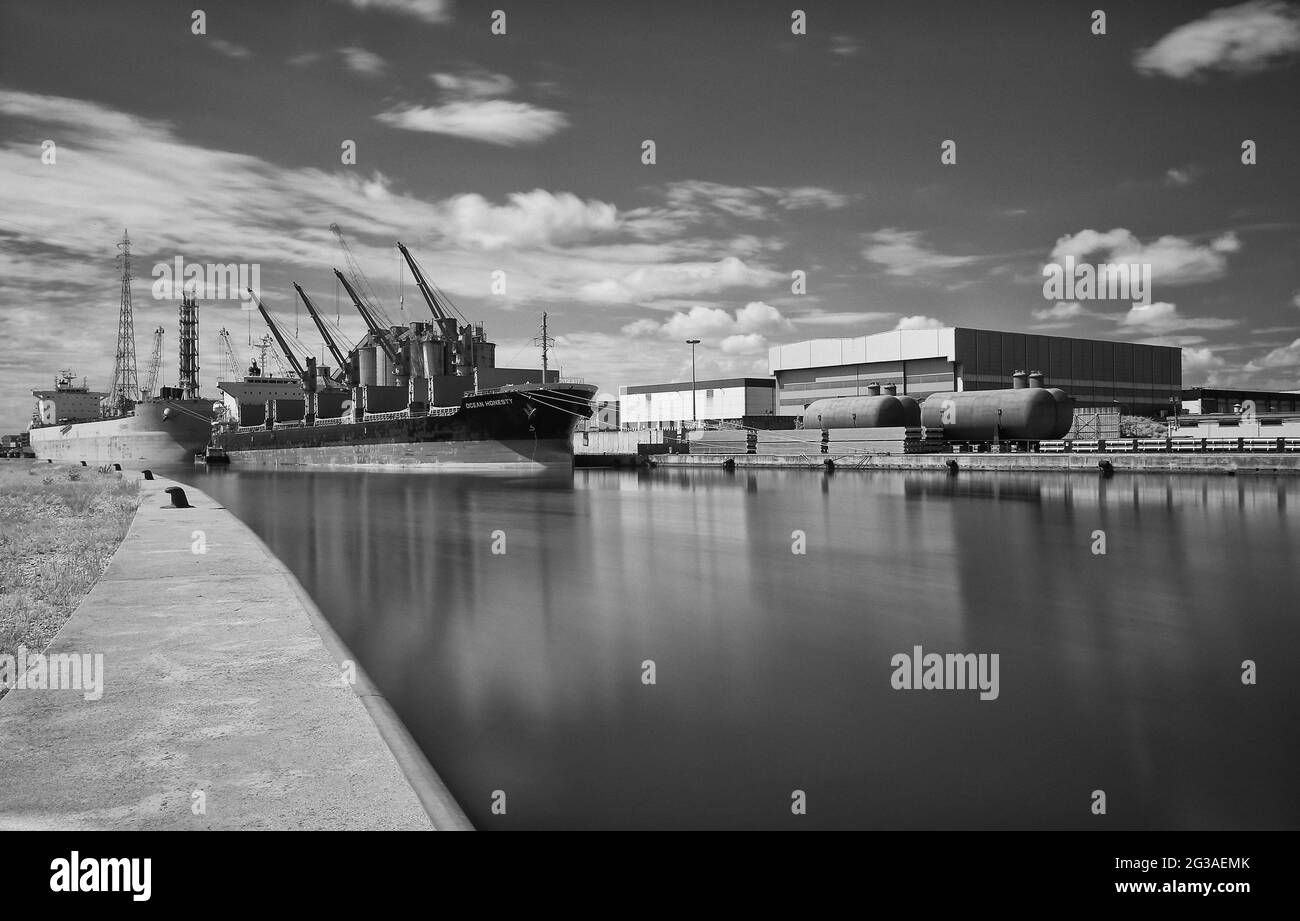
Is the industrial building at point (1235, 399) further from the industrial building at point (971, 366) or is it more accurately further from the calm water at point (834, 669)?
the calm water at point (834, 669)

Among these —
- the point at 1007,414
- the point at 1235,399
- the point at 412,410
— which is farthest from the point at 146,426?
the point at 1235,399

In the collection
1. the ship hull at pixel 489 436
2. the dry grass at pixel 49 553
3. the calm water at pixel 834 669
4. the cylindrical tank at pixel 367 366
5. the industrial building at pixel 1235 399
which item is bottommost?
the calm water at pixel 834 669

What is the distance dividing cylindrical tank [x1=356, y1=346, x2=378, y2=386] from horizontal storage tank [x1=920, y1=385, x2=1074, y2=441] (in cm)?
5940

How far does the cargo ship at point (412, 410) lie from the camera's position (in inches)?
2456

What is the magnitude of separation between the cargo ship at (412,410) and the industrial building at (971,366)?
3051cm

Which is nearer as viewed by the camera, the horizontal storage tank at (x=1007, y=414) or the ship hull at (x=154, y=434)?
the horizontal storage tank at (x=1007, y=414)

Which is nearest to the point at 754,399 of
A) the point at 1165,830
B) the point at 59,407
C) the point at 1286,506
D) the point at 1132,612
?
the point at 1286,506

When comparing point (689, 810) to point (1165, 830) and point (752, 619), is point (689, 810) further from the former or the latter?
point (752, 619)

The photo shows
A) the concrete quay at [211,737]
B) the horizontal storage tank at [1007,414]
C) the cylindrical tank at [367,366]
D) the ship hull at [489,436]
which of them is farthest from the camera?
the cylindrical tank at [367,366]

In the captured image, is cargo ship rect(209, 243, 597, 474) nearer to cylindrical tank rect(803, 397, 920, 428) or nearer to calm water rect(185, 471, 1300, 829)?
cylindrical tank rect(803, 397, 920, 428)

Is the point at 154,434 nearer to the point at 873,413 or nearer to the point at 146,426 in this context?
the point at 146,426

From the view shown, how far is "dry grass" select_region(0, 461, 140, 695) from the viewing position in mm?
9547

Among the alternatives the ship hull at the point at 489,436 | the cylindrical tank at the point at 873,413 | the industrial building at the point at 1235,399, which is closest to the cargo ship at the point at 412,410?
the ship hull at the point at 489,436

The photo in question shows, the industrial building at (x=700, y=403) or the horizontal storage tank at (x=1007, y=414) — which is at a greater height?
the industrial building at (x=700, y=403)
